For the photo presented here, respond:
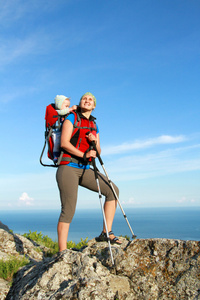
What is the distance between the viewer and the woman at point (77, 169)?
5910mm

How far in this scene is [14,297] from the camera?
498cm

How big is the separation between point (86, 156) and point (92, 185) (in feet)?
2.41

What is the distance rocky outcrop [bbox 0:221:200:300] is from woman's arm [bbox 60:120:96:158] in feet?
6.73

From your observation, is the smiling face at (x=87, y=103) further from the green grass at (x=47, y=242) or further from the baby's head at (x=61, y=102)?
the green grass at (x=47, y=242)

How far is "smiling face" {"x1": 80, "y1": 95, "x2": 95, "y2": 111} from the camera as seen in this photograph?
252 inches

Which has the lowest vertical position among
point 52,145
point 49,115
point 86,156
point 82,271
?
point 82,271

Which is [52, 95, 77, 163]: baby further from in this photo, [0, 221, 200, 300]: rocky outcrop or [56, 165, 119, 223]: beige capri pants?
[0, 221, 200, 300]: rocky outcrop

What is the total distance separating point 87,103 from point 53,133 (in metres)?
1.07

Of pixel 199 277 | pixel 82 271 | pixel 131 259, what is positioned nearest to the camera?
pixel 199 277

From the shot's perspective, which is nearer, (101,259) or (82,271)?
(82,271)

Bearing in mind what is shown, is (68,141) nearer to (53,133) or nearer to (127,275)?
(53,133)

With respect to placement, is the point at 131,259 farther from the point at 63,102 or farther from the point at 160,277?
the point at 63,102

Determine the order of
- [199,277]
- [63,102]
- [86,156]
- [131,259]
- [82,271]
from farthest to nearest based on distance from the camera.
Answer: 1. [63,102]
2. [86,156]
3. [131,259]
4. [82,271]
5. [199,277]

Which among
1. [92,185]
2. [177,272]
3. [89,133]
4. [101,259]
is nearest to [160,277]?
[177,272]
